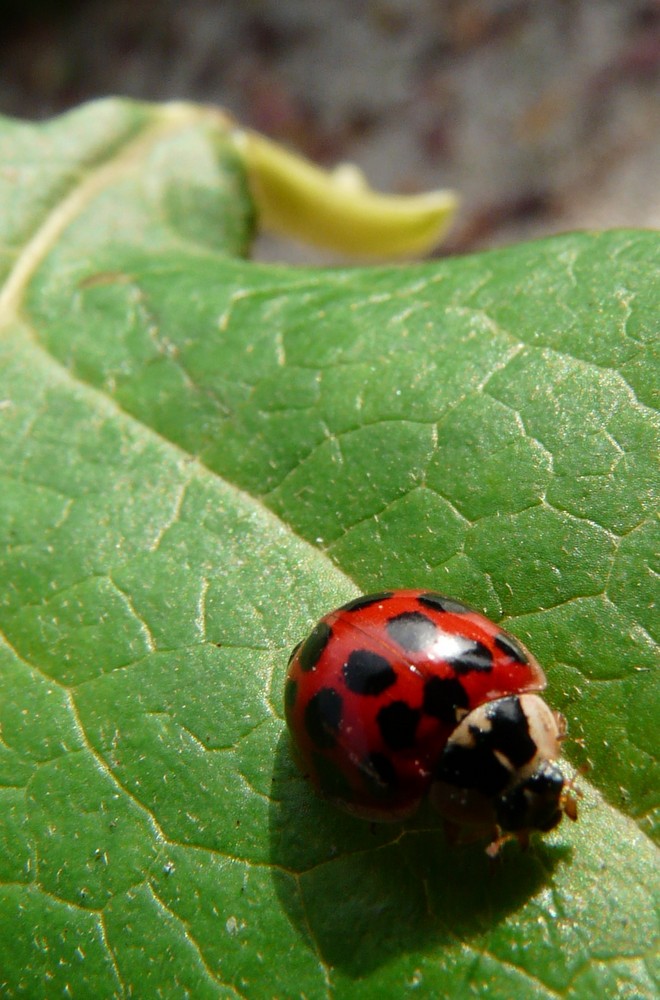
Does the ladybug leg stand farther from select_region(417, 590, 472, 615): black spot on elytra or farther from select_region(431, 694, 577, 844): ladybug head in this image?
select_region(417, 590, 472, 615): black spot on elytra

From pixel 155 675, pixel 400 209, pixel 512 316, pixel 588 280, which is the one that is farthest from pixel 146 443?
pixel 400 209

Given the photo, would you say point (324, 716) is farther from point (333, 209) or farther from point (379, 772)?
point (333, 209)

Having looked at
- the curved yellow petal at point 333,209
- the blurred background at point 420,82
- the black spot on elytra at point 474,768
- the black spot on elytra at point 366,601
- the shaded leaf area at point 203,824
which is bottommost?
the shaded leaf area at point 203,824

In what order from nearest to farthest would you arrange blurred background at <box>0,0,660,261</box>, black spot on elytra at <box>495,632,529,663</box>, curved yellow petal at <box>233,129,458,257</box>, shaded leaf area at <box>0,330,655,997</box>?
shaded leaf area at <box>0,330,655,997</box>
black spot on elytra at <box>495,632,529,663</box>
curved yellow petal at <box>233,129,458,257</box>
blurred background at <box>0,0,660,261</box>

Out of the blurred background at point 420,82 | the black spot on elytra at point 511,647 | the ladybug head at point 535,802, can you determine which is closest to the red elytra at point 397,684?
the black spot on elytra at point 511,647

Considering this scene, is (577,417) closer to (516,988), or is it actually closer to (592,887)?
(592,887)

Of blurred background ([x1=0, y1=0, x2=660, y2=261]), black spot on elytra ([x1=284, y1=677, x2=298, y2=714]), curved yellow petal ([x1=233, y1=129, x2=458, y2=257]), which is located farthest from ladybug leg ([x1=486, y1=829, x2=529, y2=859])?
blurred background ([x1=0, y1=0, x2=660, y2=261])

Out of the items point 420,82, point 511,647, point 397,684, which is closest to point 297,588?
point 397,684

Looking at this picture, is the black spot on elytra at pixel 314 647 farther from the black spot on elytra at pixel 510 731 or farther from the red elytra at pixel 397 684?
the black spot on elytra at pixel 510 731
